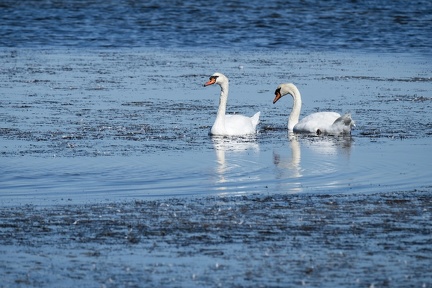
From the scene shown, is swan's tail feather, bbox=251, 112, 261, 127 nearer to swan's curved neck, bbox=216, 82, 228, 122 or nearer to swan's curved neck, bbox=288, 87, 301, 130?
swan's curved neck, bbox=216, 82, 228, 122

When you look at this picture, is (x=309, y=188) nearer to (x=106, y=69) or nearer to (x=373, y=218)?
(x=373, y=218)

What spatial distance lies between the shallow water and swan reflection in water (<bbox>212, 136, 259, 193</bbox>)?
0.8 inches

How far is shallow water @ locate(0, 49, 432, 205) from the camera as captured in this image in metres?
11.1

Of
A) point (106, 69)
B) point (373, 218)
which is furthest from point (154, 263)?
point (106, 69)

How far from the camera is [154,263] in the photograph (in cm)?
762

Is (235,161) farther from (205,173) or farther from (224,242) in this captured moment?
(224,242)

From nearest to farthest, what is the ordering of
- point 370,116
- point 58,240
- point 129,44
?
point 58,240
point 370,116
point 129,44

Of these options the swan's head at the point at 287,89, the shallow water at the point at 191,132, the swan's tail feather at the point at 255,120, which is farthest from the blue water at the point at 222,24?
the swan's tail feather at the point at 255,120

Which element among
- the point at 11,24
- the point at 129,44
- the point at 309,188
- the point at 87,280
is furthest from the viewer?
the point at 11,24

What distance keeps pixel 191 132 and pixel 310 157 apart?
2499mm

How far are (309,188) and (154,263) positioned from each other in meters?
3.40

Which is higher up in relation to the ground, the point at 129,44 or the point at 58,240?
the point at 58,240

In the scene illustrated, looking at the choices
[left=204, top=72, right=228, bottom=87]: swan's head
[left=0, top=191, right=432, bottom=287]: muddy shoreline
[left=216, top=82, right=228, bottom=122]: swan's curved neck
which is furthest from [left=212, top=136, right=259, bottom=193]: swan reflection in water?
[left=204, top=72, right=228, bottom=87]: swan's head

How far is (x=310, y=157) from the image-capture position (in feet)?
43.1
